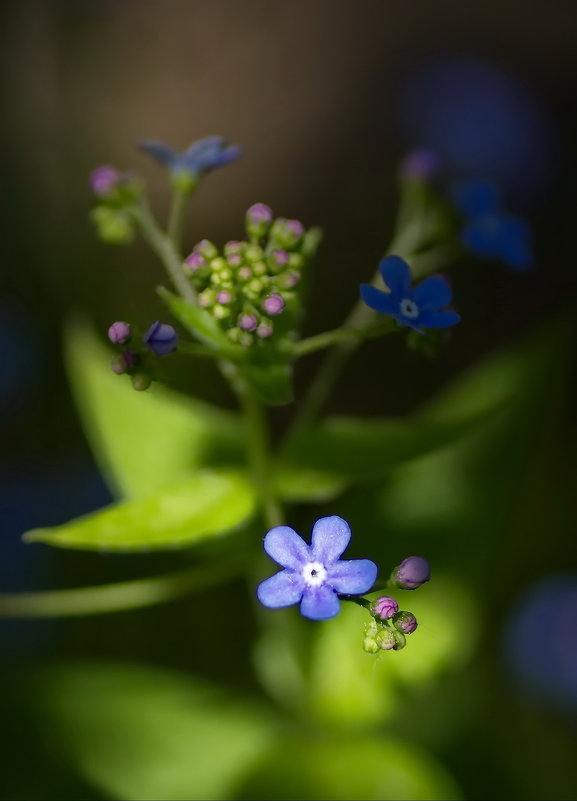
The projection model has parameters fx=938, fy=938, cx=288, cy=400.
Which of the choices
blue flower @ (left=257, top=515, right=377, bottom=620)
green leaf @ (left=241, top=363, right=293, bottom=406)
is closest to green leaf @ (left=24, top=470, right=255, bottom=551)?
green leaf @ (left=241, top=363, right=293, bottom=406)

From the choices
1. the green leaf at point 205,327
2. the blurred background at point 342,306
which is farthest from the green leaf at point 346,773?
the green leaf at point 205,327

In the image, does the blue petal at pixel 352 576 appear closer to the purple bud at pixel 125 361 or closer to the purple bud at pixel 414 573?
the purple bud at pixel 414 573

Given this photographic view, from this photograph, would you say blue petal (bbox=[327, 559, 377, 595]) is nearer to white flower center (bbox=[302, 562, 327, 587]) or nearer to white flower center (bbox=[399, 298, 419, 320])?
white flower center (bbox=[302, 562, 327, 587])

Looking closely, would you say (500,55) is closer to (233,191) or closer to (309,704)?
(233,191)

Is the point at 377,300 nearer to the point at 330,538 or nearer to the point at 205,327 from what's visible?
the point at 205,327

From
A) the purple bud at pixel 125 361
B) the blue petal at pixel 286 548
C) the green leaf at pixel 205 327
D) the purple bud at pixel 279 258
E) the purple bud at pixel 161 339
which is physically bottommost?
the blue petal at pixel 286 548

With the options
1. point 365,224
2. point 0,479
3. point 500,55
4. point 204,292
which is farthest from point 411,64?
point 204,292

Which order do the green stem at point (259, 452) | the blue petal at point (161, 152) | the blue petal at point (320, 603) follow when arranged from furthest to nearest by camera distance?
the blue petal at point (161, 152)
the green stem at point (259, 452)
the blue petal at point (320, 603)

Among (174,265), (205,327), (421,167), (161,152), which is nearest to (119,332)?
(205,327)
